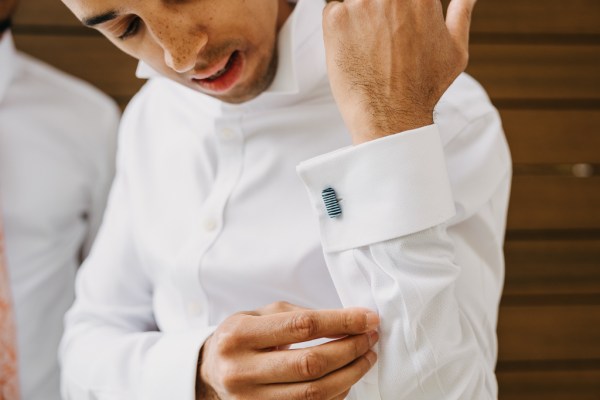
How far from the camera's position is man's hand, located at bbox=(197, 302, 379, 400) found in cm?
90

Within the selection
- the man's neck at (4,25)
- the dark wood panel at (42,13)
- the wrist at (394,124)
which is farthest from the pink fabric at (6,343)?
the wrist at (394,124)

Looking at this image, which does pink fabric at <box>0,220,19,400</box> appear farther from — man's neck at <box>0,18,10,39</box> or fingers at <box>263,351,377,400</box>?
fingers at <box>263,351,377,400</box>

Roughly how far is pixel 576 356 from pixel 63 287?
144cm

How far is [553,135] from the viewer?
189 cm

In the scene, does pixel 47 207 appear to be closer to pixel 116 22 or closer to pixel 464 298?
pixel 116 22

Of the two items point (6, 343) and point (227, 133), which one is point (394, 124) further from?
point (6, 343)

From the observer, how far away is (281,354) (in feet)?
3.02

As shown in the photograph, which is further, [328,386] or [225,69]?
[225,69]

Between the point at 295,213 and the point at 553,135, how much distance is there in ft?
3.40

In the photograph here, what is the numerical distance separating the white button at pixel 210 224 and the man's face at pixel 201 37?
0.69ft

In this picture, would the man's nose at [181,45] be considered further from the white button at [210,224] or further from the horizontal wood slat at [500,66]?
the horizontal wood slat at [500,66]

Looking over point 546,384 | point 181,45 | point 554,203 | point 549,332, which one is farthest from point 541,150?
point 181,45

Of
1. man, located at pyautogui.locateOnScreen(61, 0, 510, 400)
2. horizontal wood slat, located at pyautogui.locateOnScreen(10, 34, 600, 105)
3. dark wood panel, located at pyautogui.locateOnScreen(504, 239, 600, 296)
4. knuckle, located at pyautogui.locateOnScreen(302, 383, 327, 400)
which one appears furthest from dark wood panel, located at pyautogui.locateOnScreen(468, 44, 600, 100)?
knuckle, located at pyautogui.locateOnScreen(302, 383, 327, 400)

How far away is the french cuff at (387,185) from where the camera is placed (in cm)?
90
